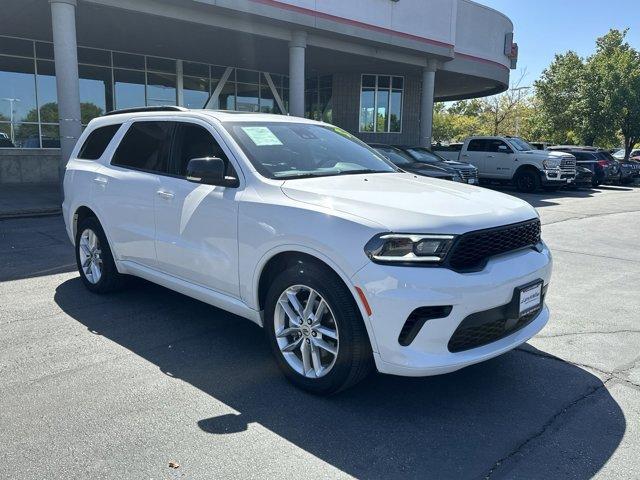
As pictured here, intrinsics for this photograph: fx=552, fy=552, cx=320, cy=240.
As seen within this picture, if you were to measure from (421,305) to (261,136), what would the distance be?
6.66 feet

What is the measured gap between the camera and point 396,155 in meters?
15.0

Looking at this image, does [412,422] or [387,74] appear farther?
[387,74]

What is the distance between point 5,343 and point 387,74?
2166cm

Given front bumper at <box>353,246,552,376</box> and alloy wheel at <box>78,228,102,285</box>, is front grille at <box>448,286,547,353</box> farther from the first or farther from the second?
alloy wheel at <box>78,228,102,285</box>

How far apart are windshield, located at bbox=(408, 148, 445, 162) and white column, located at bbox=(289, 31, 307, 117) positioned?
3483mm

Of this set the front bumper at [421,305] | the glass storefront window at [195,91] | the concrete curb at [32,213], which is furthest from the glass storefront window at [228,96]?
the front bumper at [421,305]

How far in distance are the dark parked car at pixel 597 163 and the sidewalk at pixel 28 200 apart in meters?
19.2

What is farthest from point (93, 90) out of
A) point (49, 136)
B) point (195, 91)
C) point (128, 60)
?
point (195, 91)

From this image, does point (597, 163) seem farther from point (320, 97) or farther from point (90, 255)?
point (90, 255)

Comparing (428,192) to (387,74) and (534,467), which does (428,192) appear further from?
(387,74)

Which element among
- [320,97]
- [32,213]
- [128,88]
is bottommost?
[32,213]

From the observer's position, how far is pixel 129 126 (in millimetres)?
5375

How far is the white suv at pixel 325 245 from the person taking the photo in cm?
315

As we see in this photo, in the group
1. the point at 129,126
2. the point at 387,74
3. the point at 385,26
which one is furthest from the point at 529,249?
the point at 387,74
